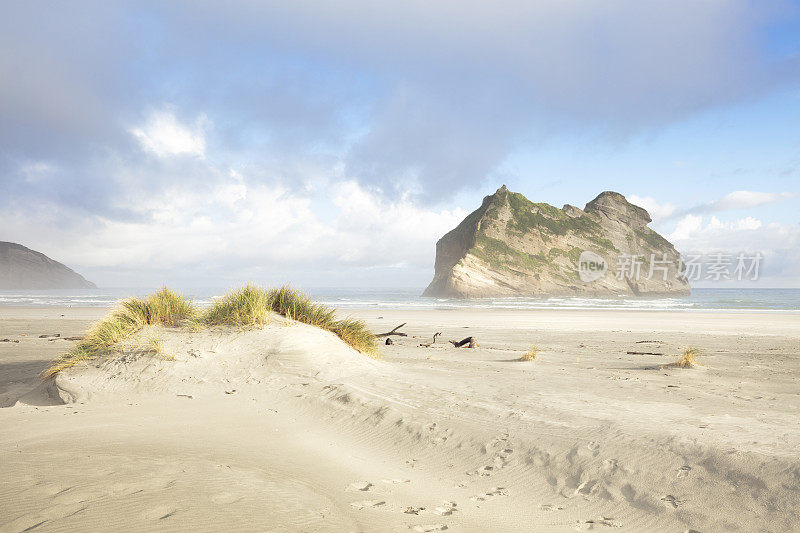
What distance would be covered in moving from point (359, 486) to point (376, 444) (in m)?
1.13

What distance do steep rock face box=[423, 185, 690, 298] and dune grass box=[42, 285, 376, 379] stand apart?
54.3 metres

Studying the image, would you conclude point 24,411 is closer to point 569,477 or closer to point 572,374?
point 569,477

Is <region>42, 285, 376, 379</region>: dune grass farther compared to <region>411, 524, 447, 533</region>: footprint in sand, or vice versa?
<region>42, 285, 376, 379</region>: dune grass

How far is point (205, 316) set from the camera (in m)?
8.77

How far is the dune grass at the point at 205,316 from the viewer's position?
7.94 m

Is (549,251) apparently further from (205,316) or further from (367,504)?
(367,504)

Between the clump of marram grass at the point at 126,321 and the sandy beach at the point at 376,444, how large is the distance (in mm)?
445

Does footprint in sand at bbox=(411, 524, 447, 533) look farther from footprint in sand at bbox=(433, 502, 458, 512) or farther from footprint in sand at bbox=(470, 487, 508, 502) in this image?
footprint in sand at bbox=(470, 487, 508, 502)

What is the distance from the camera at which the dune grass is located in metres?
7.94

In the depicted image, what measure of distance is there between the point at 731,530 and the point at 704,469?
691 mm

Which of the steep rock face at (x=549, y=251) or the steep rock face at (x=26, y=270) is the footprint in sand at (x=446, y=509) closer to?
the steep rock face at (x=549, y=251)

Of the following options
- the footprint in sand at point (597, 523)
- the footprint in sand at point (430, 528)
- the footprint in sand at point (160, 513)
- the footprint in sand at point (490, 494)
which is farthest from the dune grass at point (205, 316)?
the footprint in sand at point (597, 523)

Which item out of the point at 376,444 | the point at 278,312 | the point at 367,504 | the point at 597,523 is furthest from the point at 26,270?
the point at 597,523

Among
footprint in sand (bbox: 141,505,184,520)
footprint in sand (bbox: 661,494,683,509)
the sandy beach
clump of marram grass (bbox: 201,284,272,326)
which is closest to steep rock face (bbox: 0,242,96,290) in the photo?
clump of marram grass (bbox: 201,284,272,326)
